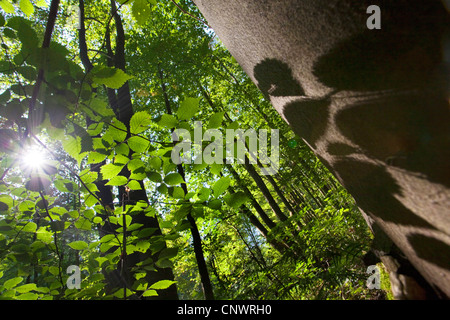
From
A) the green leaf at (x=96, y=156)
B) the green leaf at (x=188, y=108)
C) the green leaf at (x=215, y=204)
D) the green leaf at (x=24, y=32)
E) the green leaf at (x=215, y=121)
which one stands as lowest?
the green leaf at (x=215, y=204)

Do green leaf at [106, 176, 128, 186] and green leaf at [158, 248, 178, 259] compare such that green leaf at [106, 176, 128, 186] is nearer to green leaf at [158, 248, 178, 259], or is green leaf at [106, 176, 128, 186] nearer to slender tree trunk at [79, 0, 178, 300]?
green leaf at [158, 248, 178, 259]

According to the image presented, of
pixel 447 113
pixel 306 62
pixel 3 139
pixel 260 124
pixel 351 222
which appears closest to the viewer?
pixel 447 113

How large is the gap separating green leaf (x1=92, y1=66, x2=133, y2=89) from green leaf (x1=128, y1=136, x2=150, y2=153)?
0.82 feet

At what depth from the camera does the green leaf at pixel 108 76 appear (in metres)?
0.73

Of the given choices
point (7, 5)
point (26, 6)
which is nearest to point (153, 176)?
point (26, 6)

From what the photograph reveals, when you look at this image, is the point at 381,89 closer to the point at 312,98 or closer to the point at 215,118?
the point at 312,98

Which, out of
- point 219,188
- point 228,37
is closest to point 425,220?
point 219,188

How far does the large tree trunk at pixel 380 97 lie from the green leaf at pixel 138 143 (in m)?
0.60

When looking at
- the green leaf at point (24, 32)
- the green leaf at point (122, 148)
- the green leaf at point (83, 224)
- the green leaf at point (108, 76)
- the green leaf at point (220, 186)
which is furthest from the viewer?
the green leaf at point (83, 224)

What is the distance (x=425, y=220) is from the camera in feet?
1.38

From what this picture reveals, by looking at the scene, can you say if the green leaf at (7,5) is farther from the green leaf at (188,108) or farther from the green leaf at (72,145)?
the green leaf at (188,108)

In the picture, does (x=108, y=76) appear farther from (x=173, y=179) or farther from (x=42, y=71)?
(x=173, y=179)

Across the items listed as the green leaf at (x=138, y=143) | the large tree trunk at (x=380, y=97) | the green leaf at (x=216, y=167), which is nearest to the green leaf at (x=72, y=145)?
the green leaf at (x=138, y=143)

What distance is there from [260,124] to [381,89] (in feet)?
26.1
